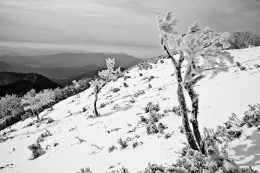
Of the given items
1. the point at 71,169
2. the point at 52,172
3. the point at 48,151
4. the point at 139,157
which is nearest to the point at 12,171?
the point at 48,151

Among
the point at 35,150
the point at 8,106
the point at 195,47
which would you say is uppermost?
the point at 195,47

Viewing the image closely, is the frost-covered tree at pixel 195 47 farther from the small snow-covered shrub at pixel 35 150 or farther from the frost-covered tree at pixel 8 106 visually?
the frost-covered tree at pixel 8 106

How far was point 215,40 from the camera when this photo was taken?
3660mm

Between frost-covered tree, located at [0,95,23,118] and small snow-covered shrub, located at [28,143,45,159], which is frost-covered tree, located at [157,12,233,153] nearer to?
small snow-covered shrub, located at [28,143,45,159]

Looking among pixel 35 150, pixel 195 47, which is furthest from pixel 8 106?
pixel 195 47

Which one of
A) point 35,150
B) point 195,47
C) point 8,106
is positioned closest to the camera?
point 195,47

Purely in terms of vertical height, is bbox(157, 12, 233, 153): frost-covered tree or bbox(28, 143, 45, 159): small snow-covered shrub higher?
bbox(157, 12, 233, 153): frost-covered tree

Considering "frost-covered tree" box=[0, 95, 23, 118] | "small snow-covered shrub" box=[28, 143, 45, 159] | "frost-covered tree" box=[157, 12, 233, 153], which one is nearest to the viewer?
"frost-covered tree" box=[157, 12, 233, 153]

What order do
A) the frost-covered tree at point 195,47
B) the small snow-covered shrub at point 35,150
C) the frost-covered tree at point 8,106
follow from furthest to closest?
the frost-covered tree at point 8,106 < the small snow-covered shrub at point 35,150 < the frost-covered tree at point 195,47

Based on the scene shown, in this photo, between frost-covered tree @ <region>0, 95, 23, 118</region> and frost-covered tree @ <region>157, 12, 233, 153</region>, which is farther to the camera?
frost-covered tree @ <region>0, 95, 23, 118</region>

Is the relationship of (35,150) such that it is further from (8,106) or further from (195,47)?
(8,106)

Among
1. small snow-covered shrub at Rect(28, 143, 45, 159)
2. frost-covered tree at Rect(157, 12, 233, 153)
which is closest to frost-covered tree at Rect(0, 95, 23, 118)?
small snow-covered shrub at Rect(28, 143, 45, 159)

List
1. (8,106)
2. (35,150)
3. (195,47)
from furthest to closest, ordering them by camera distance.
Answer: (8,106) → (35,150) → (195,47)

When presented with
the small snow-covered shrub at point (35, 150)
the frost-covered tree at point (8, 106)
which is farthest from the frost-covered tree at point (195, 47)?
the frost-covered tree at point (8, 106)
